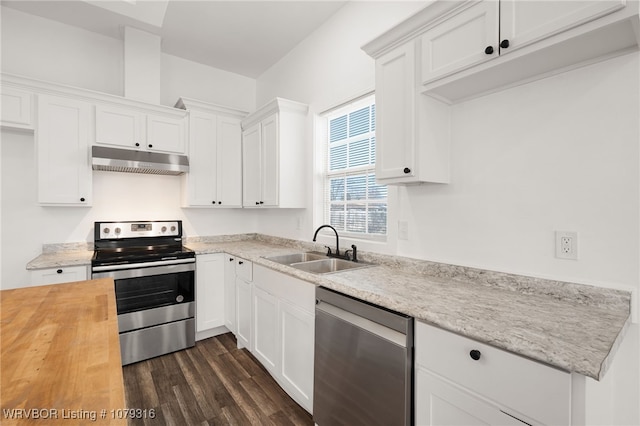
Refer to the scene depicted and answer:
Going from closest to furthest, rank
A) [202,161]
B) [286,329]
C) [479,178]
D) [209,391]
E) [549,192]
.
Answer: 1. [549,192]
2. [479,178]
3. [286,329]
4. [209,391]
5. [202,161]

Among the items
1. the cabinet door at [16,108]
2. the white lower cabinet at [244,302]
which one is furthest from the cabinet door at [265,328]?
the cabinet door at [16,108]

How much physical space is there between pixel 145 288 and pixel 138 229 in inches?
31.9

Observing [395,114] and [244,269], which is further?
[244,269]

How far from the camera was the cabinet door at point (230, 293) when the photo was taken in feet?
10.1

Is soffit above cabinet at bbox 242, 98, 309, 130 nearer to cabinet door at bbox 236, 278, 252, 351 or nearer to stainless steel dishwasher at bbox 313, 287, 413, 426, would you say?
cabinet door at bbox 236, 278, 252, 351

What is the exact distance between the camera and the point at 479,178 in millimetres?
1732

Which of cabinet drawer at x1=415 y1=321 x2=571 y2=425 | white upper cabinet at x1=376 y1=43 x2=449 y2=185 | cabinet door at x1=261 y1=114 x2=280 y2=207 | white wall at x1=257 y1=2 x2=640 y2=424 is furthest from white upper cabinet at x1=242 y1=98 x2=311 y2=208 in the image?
cabinet drawer at x1=415 y1=321 x2=571 y2=425

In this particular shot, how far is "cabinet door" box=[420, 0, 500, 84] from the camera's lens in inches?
53.6

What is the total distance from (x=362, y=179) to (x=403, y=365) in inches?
63.3

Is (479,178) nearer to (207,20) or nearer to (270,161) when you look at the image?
(270,161)

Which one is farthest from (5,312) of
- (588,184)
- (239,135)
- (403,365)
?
(239,135)

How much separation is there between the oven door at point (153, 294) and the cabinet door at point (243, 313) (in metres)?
0.48


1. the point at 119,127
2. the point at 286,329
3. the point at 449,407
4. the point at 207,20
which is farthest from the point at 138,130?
the point at 449,407

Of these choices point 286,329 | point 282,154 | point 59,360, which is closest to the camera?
point 59,360
